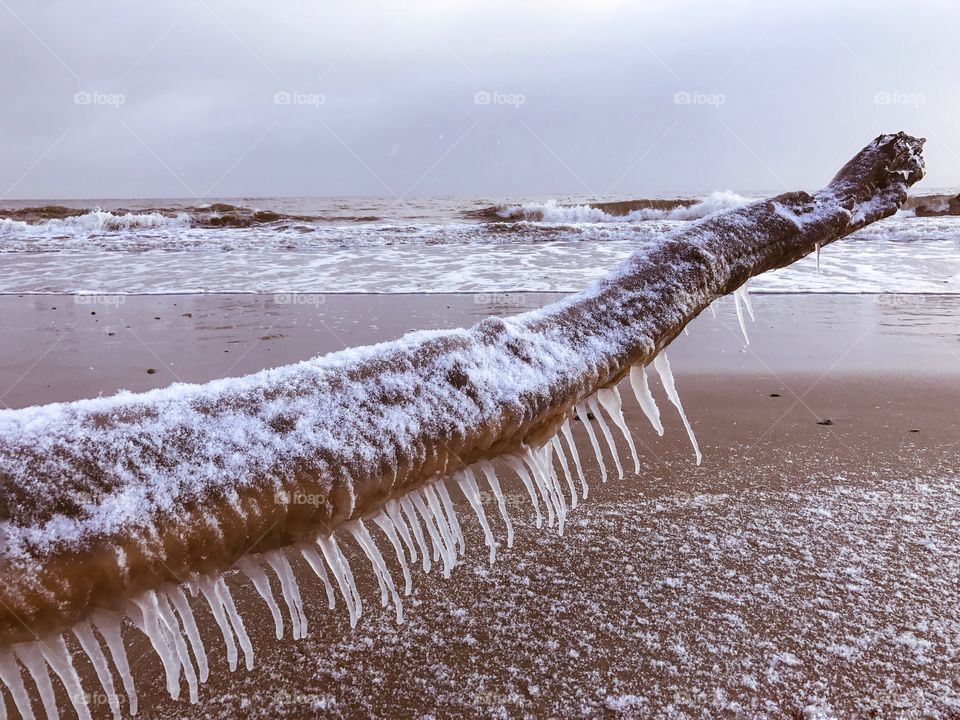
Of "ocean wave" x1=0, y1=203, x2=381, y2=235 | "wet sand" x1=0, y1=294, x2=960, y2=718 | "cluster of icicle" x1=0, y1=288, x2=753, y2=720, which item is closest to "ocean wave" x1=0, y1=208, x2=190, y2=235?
"ocean wave" x1=0, y1=203, x2=381, y2=235

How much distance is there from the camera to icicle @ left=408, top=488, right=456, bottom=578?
2.65 feet

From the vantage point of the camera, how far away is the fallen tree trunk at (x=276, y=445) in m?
0.55

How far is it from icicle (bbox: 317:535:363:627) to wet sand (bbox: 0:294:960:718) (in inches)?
43.8

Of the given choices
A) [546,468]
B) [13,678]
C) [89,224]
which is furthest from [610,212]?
[13,678]

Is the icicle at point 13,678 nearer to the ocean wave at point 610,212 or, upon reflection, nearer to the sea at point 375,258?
the sea at point 375,258

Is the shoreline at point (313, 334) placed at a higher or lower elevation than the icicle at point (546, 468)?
lower

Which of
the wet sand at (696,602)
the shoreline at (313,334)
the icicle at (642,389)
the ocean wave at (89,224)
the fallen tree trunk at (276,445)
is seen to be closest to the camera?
the fallen tree trunk at (276,445)

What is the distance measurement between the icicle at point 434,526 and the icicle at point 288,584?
16cm

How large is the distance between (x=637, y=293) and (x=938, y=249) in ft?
58.0

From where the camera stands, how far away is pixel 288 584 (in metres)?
0.85

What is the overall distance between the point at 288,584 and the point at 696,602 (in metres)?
1.82

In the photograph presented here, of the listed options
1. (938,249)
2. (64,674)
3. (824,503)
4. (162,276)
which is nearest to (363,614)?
(64,674)

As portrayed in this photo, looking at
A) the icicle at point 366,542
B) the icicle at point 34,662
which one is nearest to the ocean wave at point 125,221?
the icicle at point 366,542

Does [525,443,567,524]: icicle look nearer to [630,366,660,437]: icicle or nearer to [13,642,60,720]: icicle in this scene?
[630,366,660,437]: icicle
